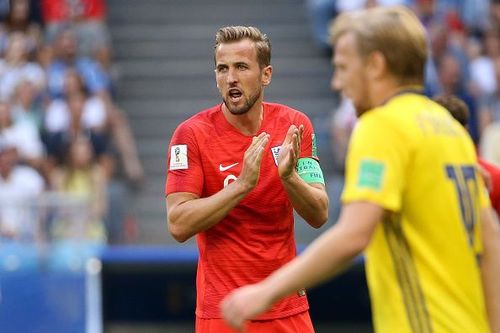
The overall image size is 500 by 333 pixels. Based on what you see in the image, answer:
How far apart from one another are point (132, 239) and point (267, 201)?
7.79 meters

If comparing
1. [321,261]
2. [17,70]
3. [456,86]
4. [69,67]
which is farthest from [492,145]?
[321,261]

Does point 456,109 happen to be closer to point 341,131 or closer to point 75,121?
point 341,131

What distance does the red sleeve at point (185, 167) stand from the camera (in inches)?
239

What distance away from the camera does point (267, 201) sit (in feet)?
20.2

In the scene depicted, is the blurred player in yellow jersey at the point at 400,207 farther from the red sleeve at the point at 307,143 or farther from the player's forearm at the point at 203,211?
the red sleeve at the point at 307,143

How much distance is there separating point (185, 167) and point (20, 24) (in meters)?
9.59

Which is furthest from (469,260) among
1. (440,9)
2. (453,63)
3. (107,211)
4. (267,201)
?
(440,9)

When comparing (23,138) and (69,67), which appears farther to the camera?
(69,67)

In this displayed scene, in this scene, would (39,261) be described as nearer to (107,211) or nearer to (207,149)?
(107,211)

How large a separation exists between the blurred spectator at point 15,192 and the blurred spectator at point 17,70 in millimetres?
1199

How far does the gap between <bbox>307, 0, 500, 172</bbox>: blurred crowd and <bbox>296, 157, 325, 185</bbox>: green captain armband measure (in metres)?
7.37

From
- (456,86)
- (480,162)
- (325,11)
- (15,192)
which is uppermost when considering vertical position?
(325,11)

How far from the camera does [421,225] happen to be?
4297mm

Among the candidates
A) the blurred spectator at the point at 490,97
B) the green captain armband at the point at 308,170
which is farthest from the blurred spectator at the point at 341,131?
the green captain armband at the point at 308,170
